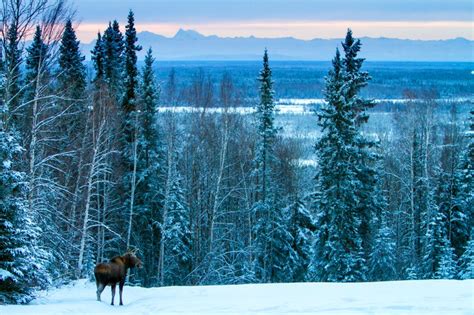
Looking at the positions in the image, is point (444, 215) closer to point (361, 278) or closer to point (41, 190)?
point (361, 278)

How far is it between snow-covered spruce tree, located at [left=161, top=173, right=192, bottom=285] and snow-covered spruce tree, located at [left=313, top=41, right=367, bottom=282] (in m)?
9.84

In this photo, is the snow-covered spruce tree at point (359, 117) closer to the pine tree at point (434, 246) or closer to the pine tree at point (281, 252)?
the pine tree at point (434, 246)

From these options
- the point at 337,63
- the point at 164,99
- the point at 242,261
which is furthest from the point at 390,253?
the point at 164,99

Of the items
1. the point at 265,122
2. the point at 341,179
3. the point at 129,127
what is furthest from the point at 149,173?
the point at 341,179

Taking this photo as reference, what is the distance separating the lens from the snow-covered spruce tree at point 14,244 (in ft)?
43.4

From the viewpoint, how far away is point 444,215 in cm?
3644

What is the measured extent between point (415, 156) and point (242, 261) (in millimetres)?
14868

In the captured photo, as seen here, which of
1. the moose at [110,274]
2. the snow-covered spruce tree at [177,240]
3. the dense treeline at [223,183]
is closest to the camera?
the moose at [110,274]

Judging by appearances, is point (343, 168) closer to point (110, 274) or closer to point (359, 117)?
point (359, 117)

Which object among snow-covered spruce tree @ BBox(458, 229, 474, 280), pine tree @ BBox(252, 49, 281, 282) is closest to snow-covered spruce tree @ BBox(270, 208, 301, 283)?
pine tree @ BBox(252, 49, 281, 282)

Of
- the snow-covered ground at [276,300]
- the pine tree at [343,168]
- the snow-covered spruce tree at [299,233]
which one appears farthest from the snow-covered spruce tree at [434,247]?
the snow-covered ground at [276,300]

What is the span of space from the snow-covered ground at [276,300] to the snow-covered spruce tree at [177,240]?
21.1 meters

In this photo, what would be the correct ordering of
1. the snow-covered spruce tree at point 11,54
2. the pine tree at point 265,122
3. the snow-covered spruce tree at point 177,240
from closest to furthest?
the snow-covered spruce tree at point 11,54 < the pine tree at point 265,122 < the snow-covered spruce tree at point 177,240

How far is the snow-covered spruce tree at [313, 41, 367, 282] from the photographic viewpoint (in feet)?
101
